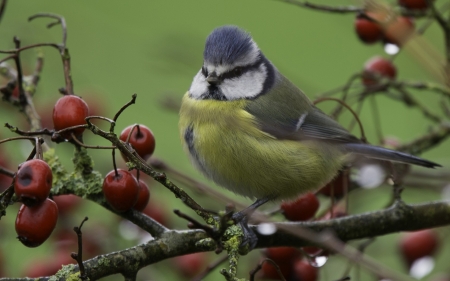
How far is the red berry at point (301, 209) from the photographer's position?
1.72 metres

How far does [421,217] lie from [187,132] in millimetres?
761

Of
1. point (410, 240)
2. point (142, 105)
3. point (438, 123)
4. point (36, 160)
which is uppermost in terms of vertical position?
point (36, 160)

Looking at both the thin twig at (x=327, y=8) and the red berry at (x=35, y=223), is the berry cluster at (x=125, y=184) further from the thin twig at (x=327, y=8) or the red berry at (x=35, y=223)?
the thin twig at (x=327, y=8)

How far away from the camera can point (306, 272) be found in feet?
5.25

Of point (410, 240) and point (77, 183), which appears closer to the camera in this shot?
point (77, 183)

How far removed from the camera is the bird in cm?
183

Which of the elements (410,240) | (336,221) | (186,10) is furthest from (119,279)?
(186,10)

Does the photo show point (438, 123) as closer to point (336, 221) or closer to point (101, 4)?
point (336, 221)

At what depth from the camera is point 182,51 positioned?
1.82m

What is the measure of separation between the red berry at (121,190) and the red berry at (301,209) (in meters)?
0.53

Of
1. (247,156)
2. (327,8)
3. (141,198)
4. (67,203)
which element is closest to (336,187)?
(247,156)

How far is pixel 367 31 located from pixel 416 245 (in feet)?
2.34

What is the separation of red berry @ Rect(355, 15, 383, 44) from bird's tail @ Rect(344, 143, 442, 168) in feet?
1.16

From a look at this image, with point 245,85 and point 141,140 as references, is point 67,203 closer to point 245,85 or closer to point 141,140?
point 141,140
